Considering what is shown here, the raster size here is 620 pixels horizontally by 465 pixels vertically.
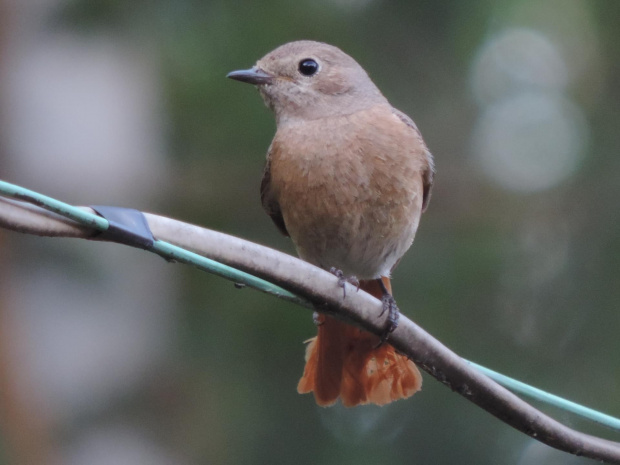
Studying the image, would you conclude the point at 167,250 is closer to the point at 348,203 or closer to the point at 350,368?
the point at 348,203

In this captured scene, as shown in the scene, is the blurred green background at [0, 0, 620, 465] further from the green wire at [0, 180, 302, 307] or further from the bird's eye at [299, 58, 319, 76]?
the green wire at [0, 180, 302, 307]

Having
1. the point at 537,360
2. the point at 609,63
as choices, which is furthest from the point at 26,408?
the point at 609,63

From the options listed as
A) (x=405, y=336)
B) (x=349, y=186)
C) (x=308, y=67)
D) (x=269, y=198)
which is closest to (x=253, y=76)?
(x=308, y=67)

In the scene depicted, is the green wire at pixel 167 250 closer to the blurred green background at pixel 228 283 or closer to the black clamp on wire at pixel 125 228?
the black clamp on wire at pixel 125 228

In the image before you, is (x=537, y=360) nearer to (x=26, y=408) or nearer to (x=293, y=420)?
(x=293, y=420)

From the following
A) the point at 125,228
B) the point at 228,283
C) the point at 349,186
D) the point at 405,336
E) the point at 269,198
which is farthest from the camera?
the point at 228,283

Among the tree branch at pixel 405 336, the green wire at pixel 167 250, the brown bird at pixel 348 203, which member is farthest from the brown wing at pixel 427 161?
the green wire at pixel 167 250

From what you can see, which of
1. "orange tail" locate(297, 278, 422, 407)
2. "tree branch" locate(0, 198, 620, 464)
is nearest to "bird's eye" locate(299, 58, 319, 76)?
"orange tail" locate(297, 278, 422, 407)
